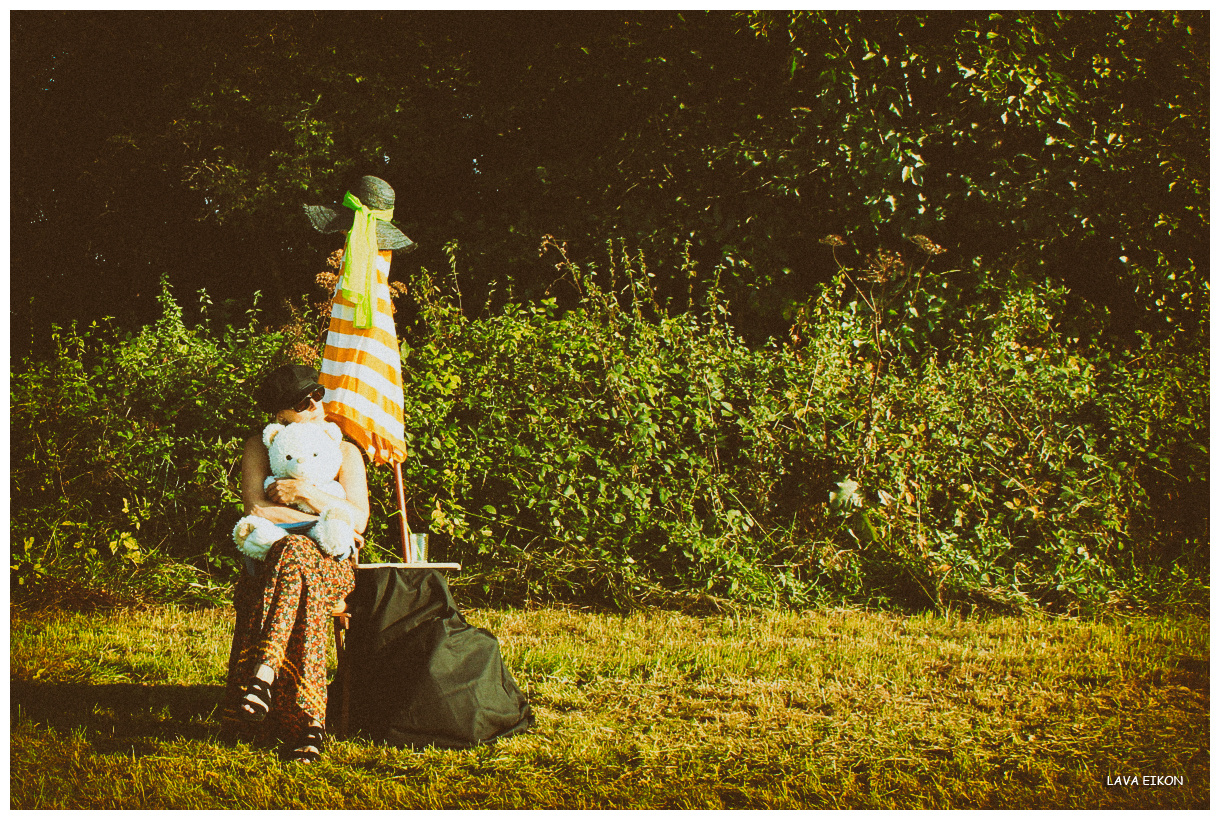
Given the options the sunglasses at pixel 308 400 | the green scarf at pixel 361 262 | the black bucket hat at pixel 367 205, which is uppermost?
the black bucket hat at pixel 367 205

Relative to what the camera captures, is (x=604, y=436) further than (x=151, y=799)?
Yes

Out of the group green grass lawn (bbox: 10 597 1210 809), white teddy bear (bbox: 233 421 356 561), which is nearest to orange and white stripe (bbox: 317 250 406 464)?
white teddy bear (bbox: 233 421 356 561)

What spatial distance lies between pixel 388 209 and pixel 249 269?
6.83 meters

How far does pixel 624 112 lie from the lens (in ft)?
26.8

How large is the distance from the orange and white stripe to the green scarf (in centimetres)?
5

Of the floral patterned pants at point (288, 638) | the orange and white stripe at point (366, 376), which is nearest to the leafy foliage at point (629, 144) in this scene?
the orange and white stripe at point (366, 376)

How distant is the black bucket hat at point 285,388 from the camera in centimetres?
316

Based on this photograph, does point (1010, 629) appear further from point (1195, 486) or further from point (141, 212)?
point (141, 212)

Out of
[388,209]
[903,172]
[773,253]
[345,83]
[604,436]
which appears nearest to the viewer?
[388,209]

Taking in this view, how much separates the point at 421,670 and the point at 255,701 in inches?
22.1

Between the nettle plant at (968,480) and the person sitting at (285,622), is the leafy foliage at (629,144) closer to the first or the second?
the nettle plant at (968,480)

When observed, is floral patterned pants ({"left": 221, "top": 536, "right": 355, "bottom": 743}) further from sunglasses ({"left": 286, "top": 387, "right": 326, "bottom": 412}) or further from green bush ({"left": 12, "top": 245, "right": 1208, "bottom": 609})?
green bush ({"left": 12, "top": 245, "right": 1208, "bottom": 609})

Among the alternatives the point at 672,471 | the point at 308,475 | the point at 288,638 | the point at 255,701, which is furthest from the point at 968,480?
the point at 255,701

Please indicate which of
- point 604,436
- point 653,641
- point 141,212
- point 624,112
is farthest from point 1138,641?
point 141,212
